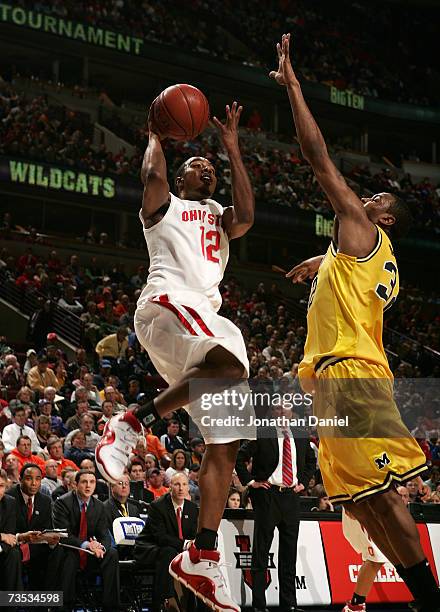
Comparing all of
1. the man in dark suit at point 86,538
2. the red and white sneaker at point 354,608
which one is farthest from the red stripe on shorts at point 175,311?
the man in dark suit at point 86,538

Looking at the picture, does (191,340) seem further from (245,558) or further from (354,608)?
(245,558)

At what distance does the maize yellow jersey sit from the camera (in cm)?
480

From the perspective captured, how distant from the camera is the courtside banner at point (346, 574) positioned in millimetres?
9891

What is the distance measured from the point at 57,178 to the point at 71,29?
238 inches

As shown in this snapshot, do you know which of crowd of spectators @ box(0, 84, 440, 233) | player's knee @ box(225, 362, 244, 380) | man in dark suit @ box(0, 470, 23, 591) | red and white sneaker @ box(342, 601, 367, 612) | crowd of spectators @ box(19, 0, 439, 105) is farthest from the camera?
crowd of spectators @ box(19, 0, 439, 105)

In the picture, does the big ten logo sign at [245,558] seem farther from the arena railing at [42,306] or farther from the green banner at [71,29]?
the green banner at [71,29]

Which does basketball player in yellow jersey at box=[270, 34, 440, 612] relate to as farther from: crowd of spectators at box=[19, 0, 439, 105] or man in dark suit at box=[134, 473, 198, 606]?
crowd of spectators at box=[19, 0, 439, 105]

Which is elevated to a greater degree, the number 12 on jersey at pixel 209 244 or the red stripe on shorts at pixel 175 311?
the number 12 on jersey at pixel 209 244

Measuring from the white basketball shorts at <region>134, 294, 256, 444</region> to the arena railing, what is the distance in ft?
42.3

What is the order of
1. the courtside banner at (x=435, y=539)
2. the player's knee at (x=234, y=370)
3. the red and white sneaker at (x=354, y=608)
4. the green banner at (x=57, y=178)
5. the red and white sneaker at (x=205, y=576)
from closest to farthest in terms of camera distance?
the red and white sneaker at (x=205, y=576) < the player's knee at (x=234, y=370) < the red and white sneaker at (x=354, y=608) < the courtside banner at (x=435, y=539) < the green banner at (x=57, y=178)

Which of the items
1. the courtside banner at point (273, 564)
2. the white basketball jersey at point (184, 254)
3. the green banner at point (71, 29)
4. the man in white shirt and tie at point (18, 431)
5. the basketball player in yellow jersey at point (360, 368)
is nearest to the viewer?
the basketball player in yellow jersey at point (360, 368)

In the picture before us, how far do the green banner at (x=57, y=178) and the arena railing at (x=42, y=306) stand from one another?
389 cm

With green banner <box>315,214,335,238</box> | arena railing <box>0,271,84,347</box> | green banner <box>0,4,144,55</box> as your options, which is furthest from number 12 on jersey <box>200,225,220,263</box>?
green banner <box>315,214,335,238</box>

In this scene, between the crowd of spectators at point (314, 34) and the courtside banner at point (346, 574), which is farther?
the crowd of spectators at point (314, 34)
